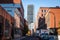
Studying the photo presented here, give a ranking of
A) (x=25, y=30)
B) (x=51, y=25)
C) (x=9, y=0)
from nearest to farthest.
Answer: (x=51, y=25) < (x=9, y=0) < (x=25, y=30)

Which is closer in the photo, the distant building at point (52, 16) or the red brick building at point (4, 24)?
the red brick building at point (4, 24)

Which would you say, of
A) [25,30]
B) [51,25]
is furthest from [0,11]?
[25,30]

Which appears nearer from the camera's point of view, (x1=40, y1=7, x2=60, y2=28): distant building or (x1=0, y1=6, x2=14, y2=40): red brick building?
(x1=0, y1=6, x2=14, y2=40): red brick building

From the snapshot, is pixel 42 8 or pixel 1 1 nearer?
pixel 1 1

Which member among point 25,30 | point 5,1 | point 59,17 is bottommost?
point 25,30

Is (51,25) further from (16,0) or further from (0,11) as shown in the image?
(0,11)

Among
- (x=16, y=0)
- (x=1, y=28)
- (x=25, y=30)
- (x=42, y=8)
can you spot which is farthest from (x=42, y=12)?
(x=1, y=28)

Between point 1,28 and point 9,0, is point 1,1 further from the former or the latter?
point 1,28

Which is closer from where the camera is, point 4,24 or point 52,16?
point 4,24

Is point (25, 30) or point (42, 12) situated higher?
point (42, 12)

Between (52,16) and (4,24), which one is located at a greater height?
(52,16)

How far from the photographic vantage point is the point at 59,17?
8838 centimetres

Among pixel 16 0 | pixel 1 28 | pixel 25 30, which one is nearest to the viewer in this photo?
pixel 1 28

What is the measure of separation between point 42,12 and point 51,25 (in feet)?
213
